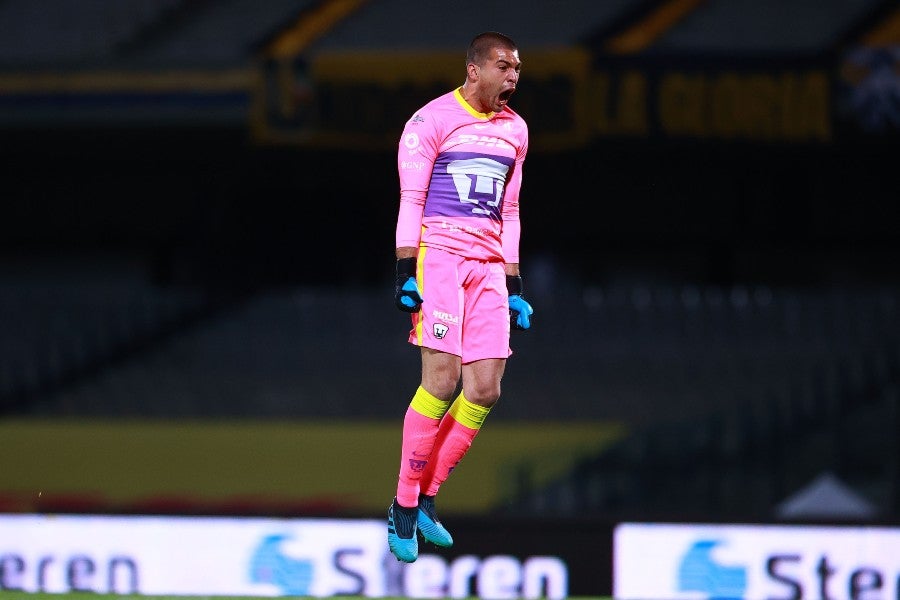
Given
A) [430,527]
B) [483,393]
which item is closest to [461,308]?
[483,393]

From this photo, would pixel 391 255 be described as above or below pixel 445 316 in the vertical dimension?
above

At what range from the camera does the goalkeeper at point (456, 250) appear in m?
4.85

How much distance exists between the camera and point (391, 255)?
16.6 metres

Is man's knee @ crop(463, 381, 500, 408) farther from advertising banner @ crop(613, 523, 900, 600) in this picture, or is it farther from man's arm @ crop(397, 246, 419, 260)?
advertising banner @ crop(613, 523, 900, 600)

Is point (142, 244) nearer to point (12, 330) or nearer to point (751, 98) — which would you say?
point (12, 330)

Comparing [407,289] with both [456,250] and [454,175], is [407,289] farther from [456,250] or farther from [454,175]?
[454,175]

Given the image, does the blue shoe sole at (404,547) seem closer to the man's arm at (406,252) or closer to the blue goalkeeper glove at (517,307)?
the blue goalkeeper glove at (517,307)

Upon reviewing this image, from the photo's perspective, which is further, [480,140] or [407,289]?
[480,140]

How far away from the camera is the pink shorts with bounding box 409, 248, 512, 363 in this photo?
191 inches

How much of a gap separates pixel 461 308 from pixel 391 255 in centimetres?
1177

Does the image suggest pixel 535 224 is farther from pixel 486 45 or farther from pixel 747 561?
pixel 486 45

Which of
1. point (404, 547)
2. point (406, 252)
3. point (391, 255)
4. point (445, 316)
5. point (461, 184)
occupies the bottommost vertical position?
point (404, 547)

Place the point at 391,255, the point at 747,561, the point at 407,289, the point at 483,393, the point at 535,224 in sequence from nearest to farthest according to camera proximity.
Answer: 1. the point at 407,289
2. the point at 483,393
3. the point at 747,561
4. the point at 391,255
5. the point at 535,224

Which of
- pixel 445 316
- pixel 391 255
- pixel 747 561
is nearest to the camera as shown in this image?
pixel 445 316
